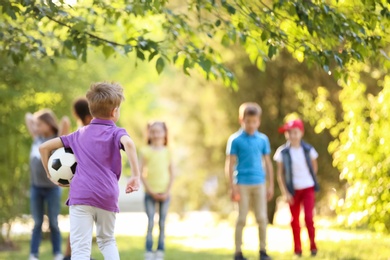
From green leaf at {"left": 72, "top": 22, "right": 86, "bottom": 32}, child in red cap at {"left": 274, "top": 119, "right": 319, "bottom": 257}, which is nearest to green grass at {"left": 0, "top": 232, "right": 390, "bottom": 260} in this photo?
child in red cap at {"left": 274, "top": 119, "right": 319, "bottom": 257}

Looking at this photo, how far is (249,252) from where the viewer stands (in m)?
12.4

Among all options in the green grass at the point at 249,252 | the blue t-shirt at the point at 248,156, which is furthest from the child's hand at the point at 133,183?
the green grass at the point at 249,252

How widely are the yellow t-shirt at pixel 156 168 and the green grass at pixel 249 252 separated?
1404mm

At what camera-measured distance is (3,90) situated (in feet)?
45.9

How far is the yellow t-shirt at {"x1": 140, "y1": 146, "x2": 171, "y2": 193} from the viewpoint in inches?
421

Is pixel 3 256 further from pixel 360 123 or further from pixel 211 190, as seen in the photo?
pixel 211 190

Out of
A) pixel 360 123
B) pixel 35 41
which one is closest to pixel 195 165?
pixel 360 123

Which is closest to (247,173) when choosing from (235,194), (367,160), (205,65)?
(235,194)

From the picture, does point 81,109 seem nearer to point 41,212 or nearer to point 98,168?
point 41,212

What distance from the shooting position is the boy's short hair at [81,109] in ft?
31.9

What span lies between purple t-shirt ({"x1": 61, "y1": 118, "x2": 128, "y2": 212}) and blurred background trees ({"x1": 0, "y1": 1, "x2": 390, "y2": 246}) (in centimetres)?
120

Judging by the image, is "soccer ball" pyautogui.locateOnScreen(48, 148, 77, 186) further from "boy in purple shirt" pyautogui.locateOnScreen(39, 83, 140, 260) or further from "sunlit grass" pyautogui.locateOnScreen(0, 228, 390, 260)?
"sunlit grass" pyautogui.locateOnScreen(0, 228, 390, 260)

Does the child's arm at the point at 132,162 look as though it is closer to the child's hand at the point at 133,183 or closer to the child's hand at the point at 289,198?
the child's hand at the point at 133,183

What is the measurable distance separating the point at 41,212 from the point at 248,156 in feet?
8.24
